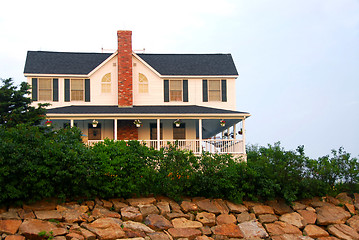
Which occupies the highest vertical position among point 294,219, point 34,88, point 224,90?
point 34,88

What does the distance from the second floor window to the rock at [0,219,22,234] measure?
40.2 ft

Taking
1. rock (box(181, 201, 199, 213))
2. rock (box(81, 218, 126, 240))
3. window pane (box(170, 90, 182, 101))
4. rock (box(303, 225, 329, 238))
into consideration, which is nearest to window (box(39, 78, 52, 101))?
window pane (box(170, 90, 182, 101))

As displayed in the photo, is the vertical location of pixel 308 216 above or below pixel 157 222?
below

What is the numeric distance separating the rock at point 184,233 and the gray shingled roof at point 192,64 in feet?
41.3

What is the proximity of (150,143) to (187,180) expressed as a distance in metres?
7.74

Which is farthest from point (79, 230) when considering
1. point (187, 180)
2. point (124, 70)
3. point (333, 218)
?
point (124, 70)

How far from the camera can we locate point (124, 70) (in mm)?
23969

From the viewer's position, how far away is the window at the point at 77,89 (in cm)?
2444

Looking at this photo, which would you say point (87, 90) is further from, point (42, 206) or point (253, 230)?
point (253, 230)

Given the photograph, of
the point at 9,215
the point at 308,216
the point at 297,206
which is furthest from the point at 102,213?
the point at 308,216

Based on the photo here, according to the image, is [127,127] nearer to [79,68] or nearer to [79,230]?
[79,68]

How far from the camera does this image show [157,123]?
859 inches

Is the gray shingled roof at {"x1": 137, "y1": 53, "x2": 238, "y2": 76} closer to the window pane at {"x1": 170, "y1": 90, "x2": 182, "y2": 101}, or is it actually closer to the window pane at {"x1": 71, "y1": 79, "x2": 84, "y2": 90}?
the window pane at {"x1": 170, "y1": 90, "x2": 182, "y2": 101}

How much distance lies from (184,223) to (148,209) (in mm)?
1309
